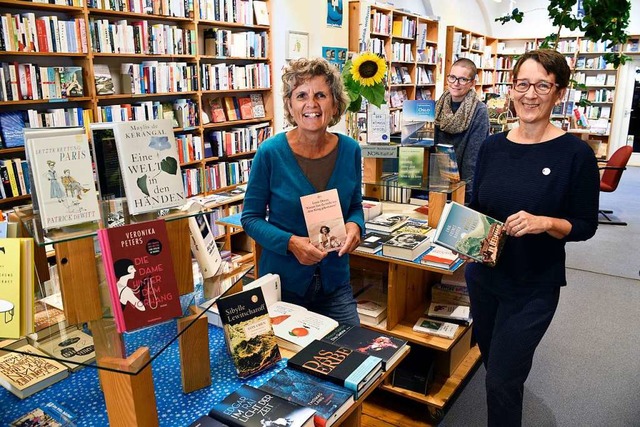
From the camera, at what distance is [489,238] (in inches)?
71.2

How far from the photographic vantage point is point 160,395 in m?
1.36

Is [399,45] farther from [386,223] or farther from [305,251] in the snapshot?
[305,251]

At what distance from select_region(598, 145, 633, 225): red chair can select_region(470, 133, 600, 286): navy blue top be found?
15.5 feet

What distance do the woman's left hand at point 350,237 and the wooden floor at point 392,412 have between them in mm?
1180

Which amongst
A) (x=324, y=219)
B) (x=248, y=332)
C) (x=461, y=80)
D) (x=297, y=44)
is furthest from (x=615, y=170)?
(x=248, y=332)

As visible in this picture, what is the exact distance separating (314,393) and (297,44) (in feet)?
16.1

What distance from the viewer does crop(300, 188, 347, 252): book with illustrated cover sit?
1.82m

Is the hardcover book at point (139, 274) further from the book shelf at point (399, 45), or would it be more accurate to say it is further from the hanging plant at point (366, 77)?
the book shelf at point (399, 45)

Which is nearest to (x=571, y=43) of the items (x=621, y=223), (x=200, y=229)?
(x=621, y=223)

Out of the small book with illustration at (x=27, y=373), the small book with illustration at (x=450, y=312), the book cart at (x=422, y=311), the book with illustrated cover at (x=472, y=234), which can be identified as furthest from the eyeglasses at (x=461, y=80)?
the small book with illustration at (x=27, y=373)

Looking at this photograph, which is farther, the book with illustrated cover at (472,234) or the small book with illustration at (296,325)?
the book with illustrated cover at (472,234)

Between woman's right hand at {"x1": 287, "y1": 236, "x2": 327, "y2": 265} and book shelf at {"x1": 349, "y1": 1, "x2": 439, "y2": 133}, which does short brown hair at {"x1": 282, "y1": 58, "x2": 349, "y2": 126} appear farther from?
book shelf at {"x1": 349, "y1": 1, "x2": 439, "y2": 133}

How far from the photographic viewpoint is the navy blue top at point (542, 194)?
69.7 inches

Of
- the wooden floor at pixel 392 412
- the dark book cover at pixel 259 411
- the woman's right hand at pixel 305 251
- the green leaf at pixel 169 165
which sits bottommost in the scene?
the wooden floor at pixel 392 412
